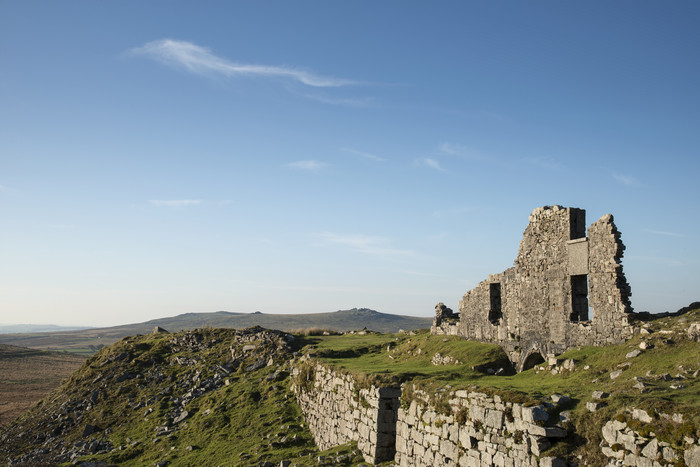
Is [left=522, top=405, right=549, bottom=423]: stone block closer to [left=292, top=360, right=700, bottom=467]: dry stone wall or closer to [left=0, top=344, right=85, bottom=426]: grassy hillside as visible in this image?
[left=292, top=360, right=700, bottom=467]: dry stone wall

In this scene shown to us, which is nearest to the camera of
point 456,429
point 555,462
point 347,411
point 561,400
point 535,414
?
point 555,462

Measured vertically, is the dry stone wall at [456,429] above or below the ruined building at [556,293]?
below

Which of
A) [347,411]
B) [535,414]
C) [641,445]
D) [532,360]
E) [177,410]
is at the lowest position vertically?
[177,410]

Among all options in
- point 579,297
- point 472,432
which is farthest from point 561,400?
point 579,297

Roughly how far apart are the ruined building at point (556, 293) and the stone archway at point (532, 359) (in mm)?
36

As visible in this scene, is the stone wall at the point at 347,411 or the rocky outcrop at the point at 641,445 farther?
the stone wall at the point at 347,411

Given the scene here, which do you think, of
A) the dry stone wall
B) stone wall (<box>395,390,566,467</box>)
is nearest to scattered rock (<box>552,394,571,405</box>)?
the dry stone wall

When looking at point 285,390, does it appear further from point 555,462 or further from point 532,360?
point 555,462

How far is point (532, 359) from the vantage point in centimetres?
1947

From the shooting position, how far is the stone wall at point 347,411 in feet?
56.9

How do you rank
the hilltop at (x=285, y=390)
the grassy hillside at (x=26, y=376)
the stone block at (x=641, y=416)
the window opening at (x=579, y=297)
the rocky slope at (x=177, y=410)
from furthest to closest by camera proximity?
the grassy hillside at (x=26, y=376), the rocky slope at (x=177, y=410), the window opening at (x=579, y=297), the hilltop at (x=285, y=390), the stone block at (x=641, y=416)

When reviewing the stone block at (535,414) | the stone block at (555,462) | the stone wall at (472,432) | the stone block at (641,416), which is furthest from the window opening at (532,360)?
the stone block at (641,416)

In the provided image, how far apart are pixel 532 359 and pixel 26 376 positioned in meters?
70.8

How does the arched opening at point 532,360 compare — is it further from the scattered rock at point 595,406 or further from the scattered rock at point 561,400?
the scattered rock at point 595,406
